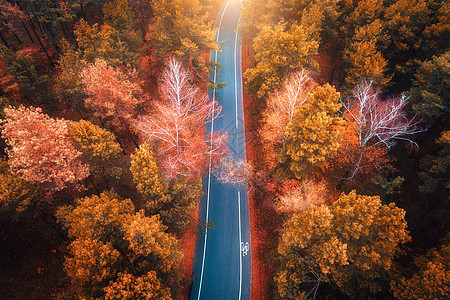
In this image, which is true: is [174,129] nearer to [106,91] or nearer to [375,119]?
[106,91]

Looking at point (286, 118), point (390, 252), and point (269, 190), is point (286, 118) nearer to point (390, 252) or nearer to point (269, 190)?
point (269, 190)

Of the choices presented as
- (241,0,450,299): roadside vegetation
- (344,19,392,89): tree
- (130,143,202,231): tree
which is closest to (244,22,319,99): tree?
(241,0,450,299): roadside vegetation

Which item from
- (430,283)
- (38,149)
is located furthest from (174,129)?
(430,283)

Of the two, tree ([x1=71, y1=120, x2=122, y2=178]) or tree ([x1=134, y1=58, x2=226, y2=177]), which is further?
tree ([x1=134, y1=58, x2=226, y2=177])

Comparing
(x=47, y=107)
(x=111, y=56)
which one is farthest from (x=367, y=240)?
(x=47, y=107)

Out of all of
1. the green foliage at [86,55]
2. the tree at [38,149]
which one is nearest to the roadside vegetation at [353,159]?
the green foliage at [86,55]

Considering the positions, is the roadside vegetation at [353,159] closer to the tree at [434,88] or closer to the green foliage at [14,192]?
the tree at [434,88]

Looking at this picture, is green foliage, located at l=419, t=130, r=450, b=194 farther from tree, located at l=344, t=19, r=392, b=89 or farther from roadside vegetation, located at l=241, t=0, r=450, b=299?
tree, located at l=344, t=19, r=392, b=89
